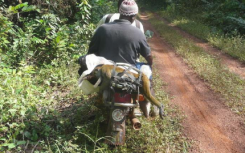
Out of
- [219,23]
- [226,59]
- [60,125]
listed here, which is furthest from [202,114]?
[219,23]

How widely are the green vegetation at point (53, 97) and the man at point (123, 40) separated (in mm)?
797

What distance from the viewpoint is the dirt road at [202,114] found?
3504 millimetres

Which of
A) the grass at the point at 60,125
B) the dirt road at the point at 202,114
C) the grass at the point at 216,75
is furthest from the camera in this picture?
the grass at the point at 216,75

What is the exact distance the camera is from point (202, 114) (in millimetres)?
4340

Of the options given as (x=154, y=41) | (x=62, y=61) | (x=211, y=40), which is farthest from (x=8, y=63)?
(x=211, y=40)

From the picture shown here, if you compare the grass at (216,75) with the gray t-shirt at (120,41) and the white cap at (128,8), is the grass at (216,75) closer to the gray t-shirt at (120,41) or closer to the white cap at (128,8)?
the gray t-shirt at (120,41)

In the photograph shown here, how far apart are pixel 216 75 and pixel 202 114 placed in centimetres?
203

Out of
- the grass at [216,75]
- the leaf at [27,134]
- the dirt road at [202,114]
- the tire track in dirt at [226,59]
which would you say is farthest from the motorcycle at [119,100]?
the tire track in dirt at [226,59]

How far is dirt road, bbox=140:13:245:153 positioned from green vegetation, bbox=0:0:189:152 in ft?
0.91

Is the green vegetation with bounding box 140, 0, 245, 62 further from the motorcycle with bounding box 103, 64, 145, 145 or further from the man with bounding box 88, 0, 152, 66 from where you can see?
the motorcycle with bounding box 103, 64, 145, 145

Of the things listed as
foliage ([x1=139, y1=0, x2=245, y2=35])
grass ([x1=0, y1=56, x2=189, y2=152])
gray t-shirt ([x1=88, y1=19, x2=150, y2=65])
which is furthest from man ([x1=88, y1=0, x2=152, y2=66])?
foliage ([x1=139, y1=0, x2=245, y2=35])

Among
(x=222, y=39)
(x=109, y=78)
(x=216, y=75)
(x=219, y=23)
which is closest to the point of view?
(x=109, y=78)

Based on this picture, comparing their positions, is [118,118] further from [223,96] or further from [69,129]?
[223,96]

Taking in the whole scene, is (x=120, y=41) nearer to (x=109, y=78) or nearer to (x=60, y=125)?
(x=109, y=78)
